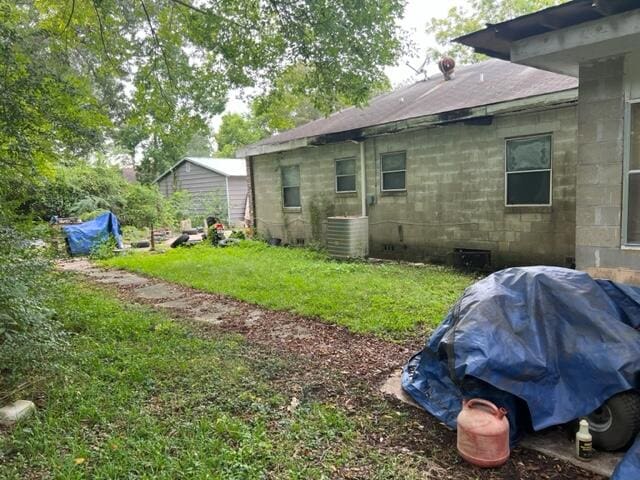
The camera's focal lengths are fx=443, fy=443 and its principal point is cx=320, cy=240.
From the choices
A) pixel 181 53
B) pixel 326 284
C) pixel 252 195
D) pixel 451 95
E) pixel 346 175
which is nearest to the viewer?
pixel 326 284

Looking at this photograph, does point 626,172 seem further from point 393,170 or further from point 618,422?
point 393,170

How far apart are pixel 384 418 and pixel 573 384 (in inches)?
46.3

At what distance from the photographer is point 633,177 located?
154 inches

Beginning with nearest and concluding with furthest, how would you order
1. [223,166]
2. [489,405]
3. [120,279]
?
[489,405] < [120,279] < [223,166]

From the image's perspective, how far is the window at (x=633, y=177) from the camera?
386 centimetres

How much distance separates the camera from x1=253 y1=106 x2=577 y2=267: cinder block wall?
7.08 m

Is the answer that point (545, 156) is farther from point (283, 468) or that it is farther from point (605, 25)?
point (283, 468)

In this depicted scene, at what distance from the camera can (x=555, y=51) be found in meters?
3.78

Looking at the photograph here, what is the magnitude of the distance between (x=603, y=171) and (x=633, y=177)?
0.77 feet

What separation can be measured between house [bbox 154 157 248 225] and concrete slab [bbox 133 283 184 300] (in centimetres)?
1196

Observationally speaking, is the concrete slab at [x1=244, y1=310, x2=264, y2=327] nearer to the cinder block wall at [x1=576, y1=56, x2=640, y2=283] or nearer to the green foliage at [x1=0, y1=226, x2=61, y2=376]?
the green foliage at [x1=0, y1=226, x2=61, y2=376]

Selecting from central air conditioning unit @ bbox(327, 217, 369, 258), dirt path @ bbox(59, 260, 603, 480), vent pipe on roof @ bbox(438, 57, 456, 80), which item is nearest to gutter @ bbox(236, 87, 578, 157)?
central air conditioning unit @ bbox(327, 217, 369, 258)

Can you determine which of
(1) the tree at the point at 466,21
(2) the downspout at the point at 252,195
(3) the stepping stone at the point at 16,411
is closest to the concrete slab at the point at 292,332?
(3) the stepping stone at the point at 16,411

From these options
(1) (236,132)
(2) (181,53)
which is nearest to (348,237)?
(2) (181,53)
